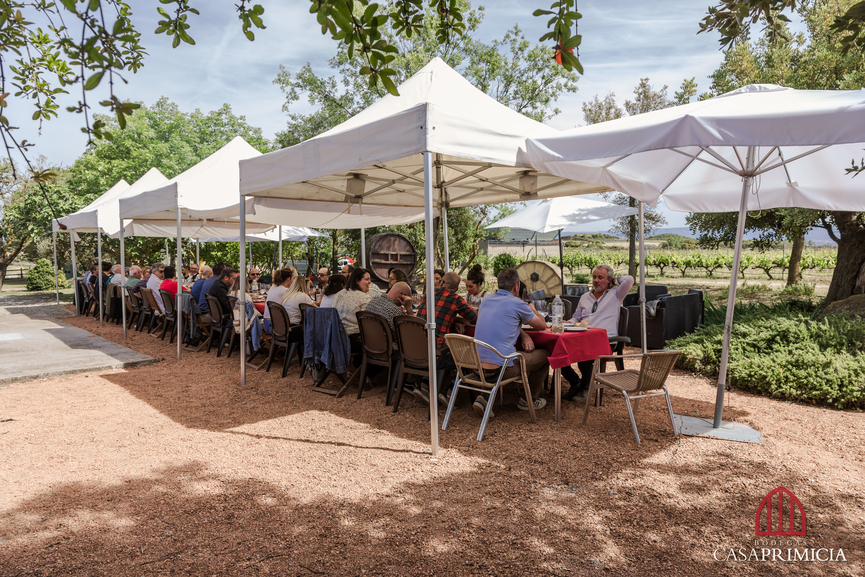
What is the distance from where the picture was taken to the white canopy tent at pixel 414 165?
4000 millimetres

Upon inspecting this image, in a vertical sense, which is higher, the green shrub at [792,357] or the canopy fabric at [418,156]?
the canopy fabric at [418,156]

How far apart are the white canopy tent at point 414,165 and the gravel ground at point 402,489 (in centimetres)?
76

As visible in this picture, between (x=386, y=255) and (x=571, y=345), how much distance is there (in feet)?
29.4

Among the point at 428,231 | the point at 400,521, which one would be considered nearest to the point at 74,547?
the point at 400,521

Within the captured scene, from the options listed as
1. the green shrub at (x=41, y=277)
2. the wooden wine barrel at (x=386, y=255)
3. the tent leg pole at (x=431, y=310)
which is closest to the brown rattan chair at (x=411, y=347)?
the tent leg pole at (x=431, y=310)

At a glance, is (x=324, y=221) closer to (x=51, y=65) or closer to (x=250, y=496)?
(x=250, y=496)

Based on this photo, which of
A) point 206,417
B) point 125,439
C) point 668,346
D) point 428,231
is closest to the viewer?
point 428,231

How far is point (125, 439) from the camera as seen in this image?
4547 millimetres

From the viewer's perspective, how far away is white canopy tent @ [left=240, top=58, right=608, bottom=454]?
4000 mm

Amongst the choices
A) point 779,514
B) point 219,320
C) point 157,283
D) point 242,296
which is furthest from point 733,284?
point 157,283

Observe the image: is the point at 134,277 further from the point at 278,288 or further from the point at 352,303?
the point at 352,303

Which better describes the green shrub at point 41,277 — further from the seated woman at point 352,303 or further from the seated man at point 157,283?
the seated woman at point 352,303

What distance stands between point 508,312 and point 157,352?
6.42 meters

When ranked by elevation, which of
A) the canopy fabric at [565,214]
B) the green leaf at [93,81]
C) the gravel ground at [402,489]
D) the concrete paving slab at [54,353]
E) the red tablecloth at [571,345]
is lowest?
the gravel ground at [402,489]
